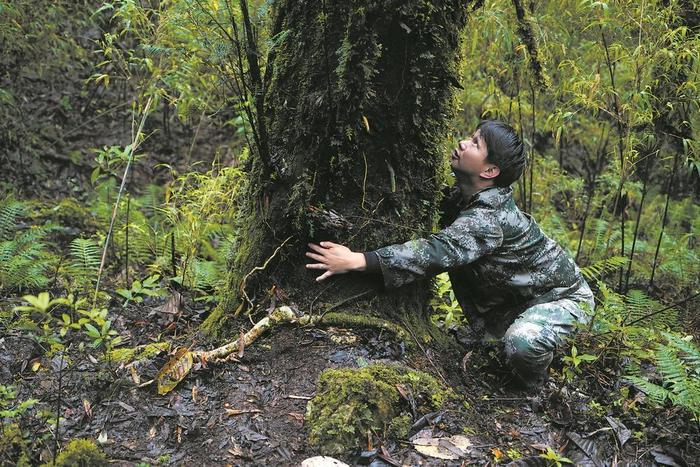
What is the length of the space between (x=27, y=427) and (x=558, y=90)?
15.4 ft

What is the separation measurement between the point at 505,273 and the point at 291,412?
1798mm

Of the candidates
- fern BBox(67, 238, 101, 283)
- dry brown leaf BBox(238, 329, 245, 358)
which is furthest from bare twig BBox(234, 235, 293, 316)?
fern BBox(67, 238, 101, 283)

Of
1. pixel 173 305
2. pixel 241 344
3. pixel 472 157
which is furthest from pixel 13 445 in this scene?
pixel 472 157

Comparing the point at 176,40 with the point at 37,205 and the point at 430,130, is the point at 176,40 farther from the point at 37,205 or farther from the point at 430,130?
the point at 37,205

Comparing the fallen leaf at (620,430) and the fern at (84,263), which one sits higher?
the fern at (84,263)

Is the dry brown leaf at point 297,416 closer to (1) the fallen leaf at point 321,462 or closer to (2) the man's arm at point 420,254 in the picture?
(1) the fallen leaf at point 321,462

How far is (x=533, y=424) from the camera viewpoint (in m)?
3.09

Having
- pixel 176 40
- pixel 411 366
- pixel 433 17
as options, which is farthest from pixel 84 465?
pixel 176 40

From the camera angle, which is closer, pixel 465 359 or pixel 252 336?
pixel 252 336

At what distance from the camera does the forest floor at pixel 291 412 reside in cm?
253

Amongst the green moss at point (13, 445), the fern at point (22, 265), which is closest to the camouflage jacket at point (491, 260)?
the green moss at point (13, 445)

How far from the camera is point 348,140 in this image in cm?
308

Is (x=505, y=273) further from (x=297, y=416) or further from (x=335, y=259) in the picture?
(x=297, y=416)

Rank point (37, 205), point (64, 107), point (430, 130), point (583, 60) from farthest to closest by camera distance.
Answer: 1. point (64, 107)
2. point (37, 205)
3. point (583, 60)
4. point (430, 130)
